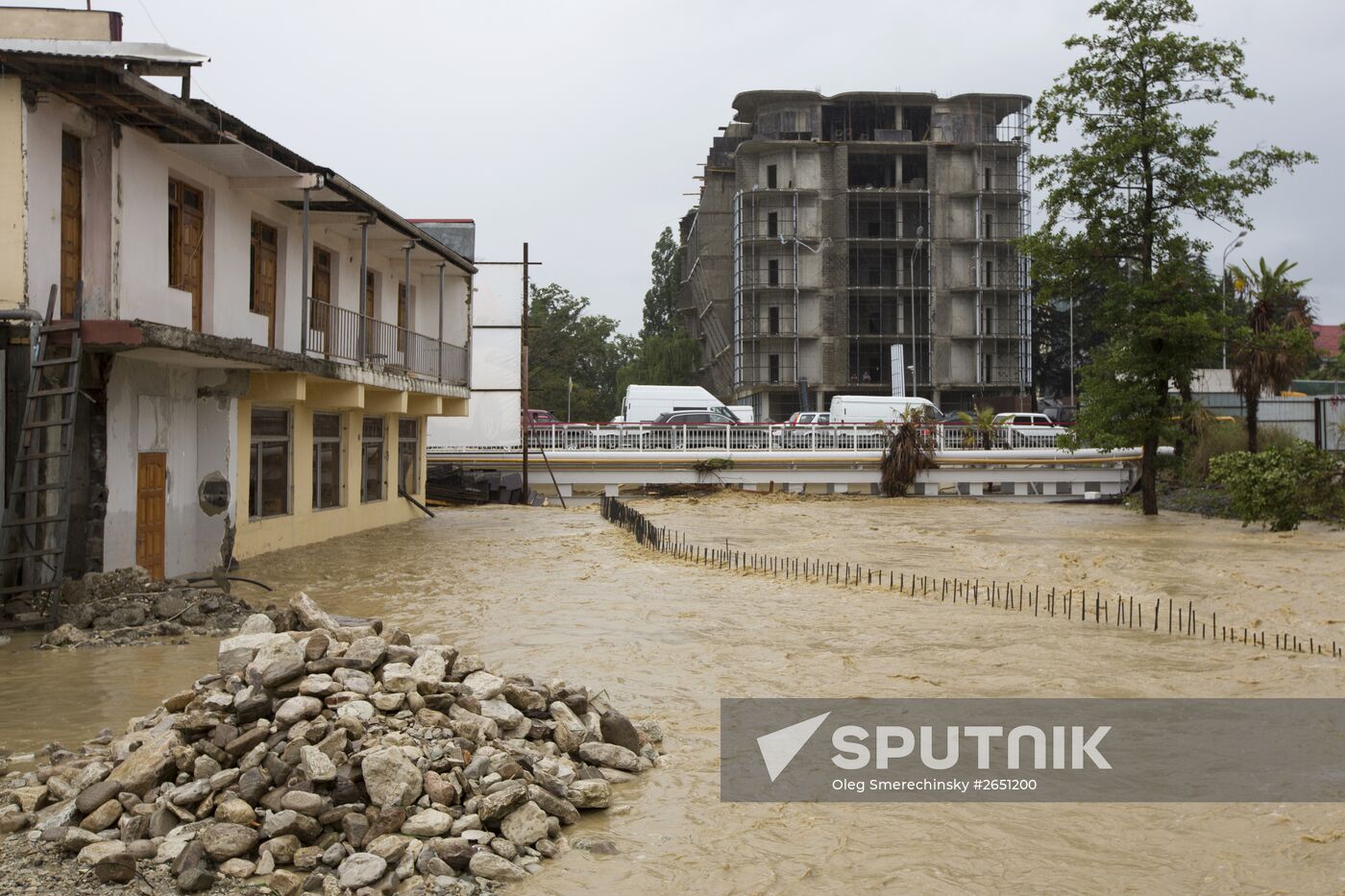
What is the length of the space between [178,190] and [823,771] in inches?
518

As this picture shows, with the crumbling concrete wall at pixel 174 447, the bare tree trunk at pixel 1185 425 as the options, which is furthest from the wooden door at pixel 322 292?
the bare tree trunk at pixel 1185 425

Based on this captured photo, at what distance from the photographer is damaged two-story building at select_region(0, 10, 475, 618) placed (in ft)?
41.1

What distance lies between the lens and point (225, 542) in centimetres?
1736

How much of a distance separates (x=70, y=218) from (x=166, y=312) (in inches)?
80.8

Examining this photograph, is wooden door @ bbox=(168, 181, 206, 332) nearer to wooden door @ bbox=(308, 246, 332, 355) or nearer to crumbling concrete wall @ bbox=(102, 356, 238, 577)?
crumbling concrete wall @ bbox=(102, 356, 238, 577)

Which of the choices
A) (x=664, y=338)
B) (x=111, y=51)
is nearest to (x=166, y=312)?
(x=111, y=51)

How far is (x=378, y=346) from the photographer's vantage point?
976 inches

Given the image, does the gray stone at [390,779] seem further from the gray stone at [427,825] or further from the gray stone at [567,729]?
the gray stone at [567,729]

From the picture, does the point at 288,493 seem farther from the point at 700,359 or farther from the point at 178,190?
the point at 700,359

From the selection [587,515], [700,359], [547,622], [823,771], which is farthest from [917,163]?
[823,771]

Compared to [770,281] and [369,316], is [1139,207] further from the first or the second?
[770,281]

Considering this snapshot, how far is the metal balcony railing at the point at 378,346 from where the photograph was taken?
69.5 ft

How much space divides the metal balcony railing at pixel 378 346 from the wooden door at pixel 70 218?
4.60m

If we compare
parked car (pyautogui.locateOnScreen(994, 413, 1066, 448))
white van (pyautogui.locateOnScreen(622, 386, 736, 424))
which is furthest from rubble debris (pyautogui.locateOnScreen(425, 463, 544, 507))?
parked car (pyautogui.locateOnScreen(994, 413, 1066, 448))
